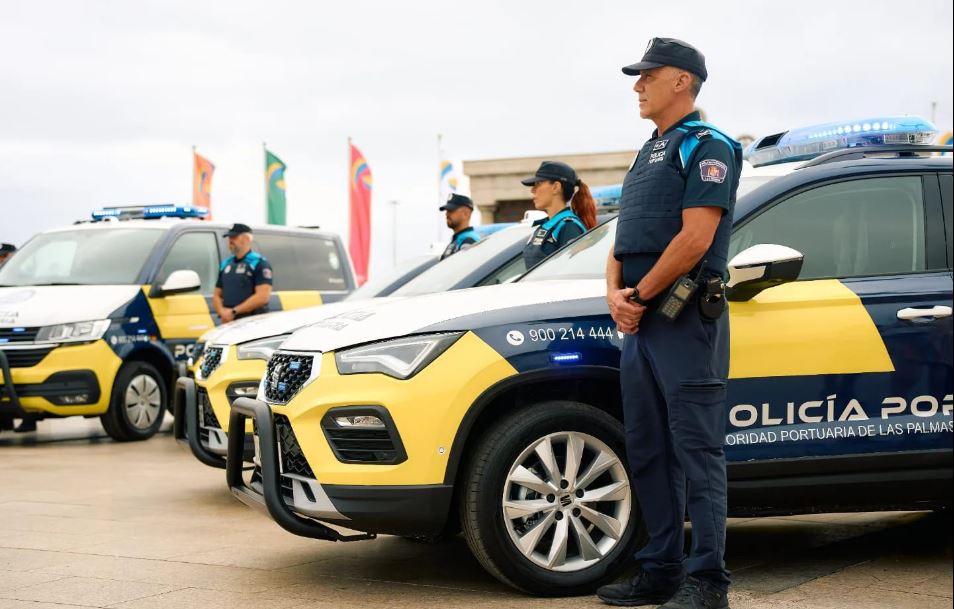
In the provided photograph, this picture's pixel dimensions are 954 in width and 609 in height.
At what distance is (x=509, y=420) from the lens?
473cm

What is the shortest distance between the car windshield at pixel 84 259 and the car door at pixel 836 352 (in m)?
7.42

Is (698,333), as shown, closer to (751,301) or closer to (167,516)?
(751,301)

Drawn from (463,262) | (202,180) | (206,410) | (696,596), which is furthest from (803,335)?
(202,180)

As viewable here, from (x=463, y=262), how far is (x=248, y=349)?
4.45 feet

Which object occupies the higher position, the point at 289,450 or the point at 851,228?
the point at 851,228

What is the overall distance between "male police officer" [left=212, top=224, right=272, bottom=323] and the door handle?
668 cm

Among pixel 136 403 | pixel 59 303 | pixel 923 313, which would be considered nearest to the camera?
pixel 923 313

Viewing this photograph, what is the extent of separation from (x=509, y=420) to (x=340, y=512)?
696 millimetres

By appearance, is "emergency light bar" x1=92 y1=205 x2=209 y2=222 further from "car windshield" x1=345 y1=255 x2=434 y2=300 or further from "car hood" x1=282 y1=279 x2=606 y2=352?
"car hood" x1=282 y1=279 x2=606 y2=352

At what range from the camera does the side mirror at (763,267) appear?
4.65 metres

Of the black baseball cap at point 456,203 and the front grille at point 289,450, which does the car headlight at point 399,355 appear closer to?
the front grille at point 289,450

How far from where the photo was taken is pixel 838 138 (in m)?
6.03

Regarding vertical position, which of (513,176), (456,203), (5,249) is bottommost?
(5,249)

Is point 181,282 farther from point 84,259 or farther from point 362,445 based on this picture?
point 362,445
